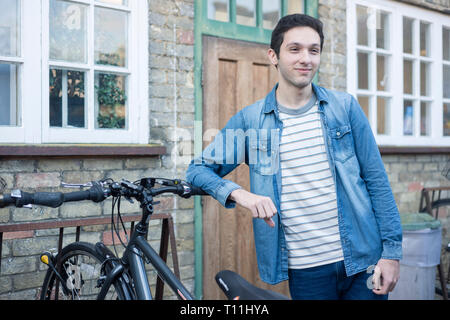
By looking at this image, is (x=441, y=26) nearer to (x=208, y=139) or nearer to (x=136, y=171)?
(x=208, y=139)

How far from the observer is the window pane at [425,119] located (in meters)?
5.40

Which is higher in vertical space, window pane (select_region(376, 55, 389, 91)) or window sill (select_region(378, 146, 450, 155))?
window pane (select_region(376, 55, 389, 91))

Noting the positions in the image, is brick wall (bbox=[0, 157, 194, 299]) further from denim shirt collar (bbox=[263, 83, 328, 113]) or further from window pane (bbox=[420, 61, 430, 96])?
window pane (bbox=[420, 61, 430, 96])

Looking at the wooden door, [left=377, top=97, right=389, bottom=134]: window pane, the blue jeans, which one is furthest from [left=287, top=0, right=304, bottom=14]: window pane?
the blue jeans

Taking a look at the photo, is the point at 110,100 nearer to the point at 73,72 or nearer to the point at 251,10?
the point at 73,72

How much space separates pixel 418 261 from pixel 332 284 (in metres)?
2.46

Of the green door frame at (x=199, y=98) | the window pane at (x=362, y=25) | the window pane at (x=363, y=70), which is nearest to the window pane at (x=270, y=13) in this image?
the green door frame at (x=199, y=98)

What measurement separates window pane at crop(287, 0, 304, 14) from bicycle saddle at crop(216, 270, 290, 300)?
3.37m

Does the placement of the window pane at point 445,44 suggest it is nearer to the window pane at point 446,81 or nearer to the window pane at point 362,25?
the window pane at point 446,81

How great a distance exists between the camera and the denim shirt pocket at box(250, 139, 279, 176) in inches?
80.2

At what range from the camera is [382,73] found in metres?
5.04

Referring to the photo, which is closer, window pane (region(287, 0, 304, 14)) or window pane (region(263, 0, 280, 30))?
window pane (region(263, 0, 280, 30))

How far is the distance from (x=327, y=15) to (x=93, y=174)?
2764mm

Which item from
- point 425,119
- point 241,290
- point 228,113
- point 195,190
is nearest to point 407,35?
point 425,119
